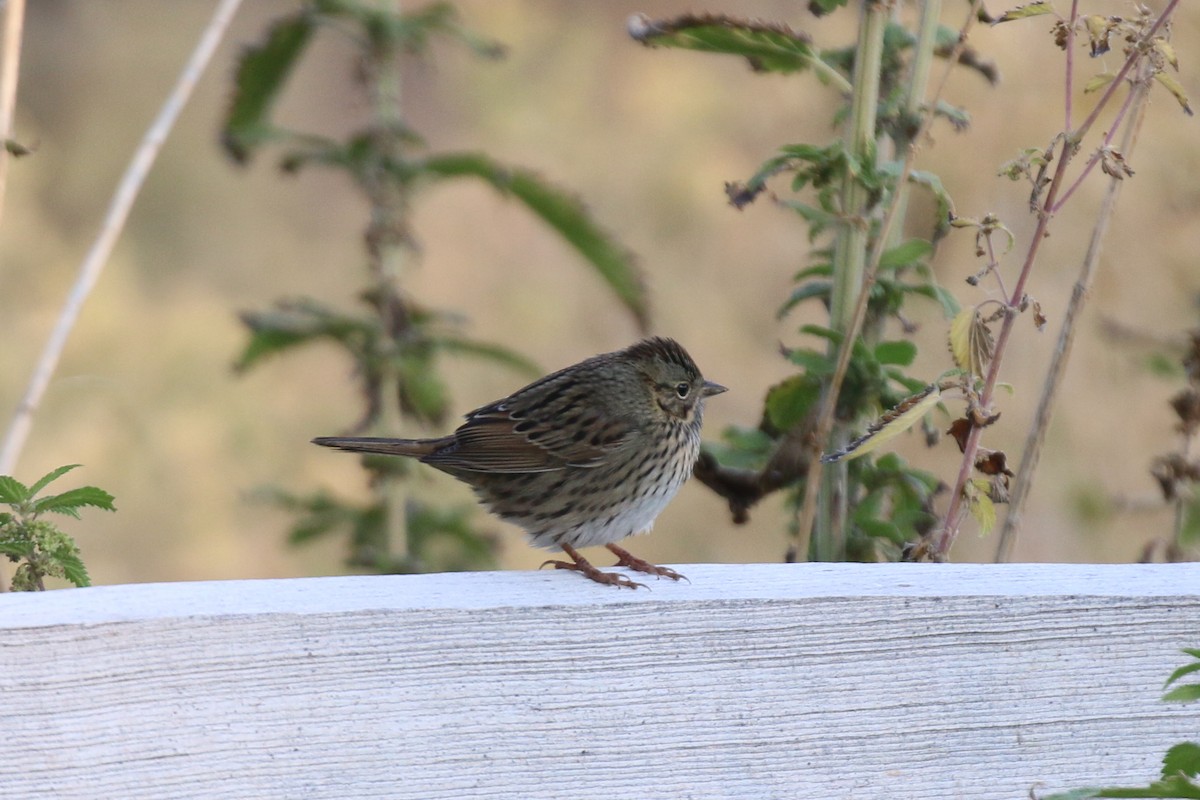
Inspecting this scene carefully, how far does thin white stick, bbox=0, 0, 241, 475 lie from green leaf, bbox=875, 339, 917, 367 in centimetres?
107

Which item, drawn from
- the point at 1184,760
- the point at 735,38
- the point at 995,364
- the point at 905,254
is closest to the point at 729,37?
the point at 735,38

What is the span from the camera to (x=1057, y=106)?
428cm

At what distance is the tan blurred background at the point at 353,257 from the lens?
4.91m

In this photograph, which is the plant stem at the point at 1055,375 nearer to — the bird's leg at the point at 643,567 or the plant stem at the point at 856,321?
the plant stem at the point at 856,321

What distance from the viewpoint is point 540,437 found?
8.80ft

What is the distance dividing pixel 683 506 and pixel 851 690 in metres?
3.94

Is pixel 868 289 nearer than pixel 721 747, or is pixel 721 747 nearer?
pixel 721 747

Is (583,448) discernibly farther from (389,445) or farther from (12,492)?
(12,492)

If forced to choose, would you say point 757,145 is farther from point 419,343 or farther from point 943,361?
point 419,343

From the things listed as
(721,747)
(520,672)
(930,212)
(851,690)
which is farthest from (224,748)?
(930,212)

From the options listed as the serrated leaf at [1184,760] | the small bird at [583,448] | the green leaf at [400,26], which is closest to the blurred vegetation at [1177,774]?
the serrated leaf at [1184,760]

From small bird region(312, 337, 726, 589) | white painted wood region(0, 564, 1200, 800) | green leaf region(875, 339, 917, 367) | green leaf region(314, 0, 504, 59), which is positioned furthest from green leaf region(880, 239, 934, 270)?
green leaf region(314, 0, 504, 59)

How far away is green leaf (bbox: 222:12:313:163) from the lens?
2.78 metres

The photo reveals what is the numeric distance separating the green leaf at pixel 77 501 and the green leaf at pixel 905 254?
1104 millimetres
